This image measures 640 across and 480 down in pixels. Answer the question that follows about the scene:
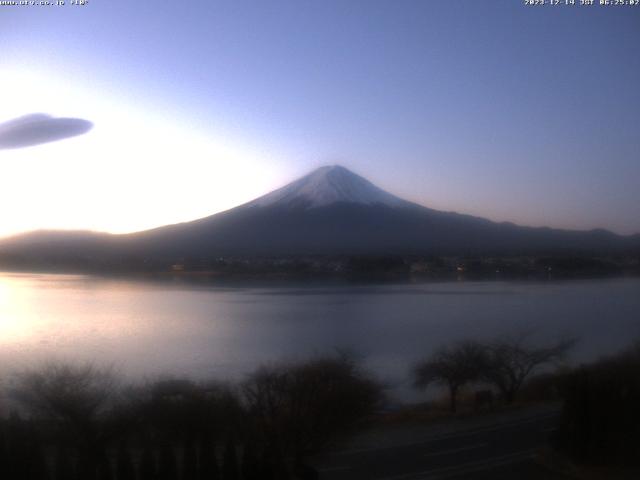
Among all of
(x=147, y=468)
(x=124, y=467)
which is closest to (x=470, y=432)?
(x=147, y=468)

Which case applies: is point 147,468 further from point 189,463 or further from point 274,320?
point 274,320

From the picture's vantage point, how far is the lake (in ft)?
25.2

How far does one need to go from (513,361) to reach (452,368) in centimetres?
78

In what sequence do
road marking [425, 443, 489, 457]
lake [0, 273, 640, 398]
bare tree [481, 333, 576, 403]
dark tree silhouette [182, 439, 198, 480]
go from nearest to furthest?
dark tree silhouette [182, 439, 198, 480]
road marking [425, 443, 489, 457]
bare tree [481, 333, 576, 403]
lake [0, 273, 640, 398]

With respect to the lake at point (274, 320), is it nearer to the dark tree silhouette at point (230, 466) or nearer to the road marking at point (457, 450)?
the road marking at point (457, 450)

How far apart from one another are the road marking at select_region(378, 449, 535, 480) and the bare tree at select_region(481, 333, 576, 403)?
2.18 meters

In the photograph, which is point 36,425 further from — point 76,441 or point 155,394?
point 155,394

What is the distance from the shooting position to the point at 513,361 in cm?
777

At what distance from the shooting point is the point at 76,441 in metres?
3.99

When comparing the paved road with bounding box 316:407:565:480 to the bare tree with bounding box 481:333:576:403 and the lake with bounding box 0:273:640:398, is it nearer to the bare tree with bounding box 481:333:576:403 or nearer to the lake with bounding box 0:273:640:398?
the bare tree with bounding box 481:333:576:403

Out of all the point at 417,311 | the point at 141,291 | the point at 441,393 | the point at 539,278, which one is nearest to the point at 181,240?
the point at 141,291

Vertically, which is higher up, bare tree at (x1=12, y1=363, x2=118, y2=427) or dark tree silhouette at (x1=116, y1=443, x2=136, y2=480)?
bare tree at (x1=12, y1=363, x2=118, y2=427)

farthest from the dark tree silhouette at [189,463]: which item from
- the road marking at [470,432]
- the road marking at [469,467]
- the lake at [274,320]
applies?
the lake at [274,320]

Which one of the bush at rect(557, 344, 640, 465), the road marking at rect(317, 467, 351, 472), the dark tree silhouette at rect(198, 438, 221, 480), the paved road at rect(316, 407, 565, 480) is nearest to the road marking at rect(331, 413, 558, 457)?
the paved road at rect(316, 407, 565, 480)
